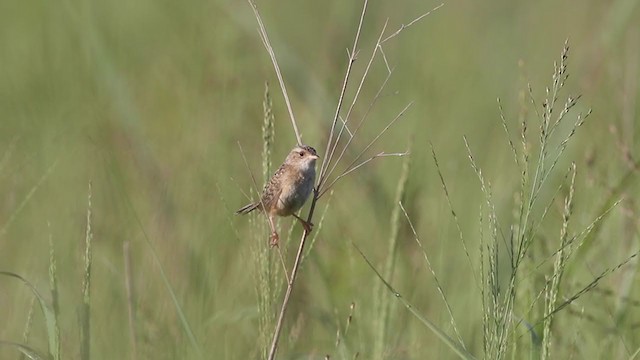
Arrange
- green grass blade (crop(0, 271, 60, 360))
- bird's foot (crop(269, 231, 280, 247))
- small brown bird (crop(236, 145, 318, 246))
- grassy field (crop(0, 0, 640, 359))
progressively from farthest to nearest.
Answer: small brown bird (crop(236, 145, 318, 246))
grassy field (crop(0, 0, 640, 359))
bird's foot (crop(269, 231, 280, 247))
green grass blade (crop(0, 271, 60, 360))

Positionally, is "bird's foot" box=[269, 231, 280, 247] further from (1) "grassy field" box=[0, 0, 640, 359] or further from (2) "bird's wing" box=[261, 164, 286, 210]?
(2) "bird's wing" box=[261, 164, 286, 210]

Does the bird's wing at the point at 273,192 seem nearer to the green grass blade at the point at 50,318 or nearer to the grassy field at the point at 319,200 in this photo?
the grassy field at the point at 319,200

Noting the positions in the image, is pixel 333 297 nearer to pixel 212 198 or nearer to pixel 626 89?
pixel 212 198

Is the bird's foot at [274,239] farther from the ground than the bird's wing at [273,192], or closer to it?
closer to it

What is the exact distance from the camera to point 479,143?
18.7 ft

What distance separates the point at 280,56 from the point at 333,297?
1150 mm

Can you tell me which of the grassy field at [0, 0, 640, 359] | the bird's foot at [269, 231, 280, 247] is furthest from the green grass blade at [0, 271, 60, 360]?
the bird's foot at [269, 231, 280, 247]

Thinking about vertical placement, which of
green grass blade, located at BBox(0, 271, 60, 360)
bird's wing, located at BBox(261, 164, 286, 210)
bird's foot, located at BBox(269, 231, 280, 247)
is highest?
bird's wing, located at BBox(261, 164, 286, 210)

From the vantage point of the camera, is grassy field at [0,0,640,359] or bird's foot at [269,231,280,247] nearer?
bird's foot at [269,231,280,247]

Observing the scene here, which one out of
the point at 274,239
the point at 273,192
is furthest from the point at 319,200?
the point at 274,239

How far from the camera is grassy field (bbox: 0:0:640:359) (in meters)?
2.86

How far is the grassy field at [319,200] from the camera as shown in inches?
113

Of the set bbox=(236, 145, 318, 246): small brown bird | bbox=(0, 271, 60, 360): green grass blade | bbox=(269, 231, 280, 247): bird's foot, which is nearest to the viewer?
bbox=(0, 271, 60, 360): green grass blade

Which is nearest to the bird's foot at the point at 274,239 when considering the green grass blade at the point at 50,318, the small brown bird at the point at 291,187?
the small brown bird at the point at 291,187
